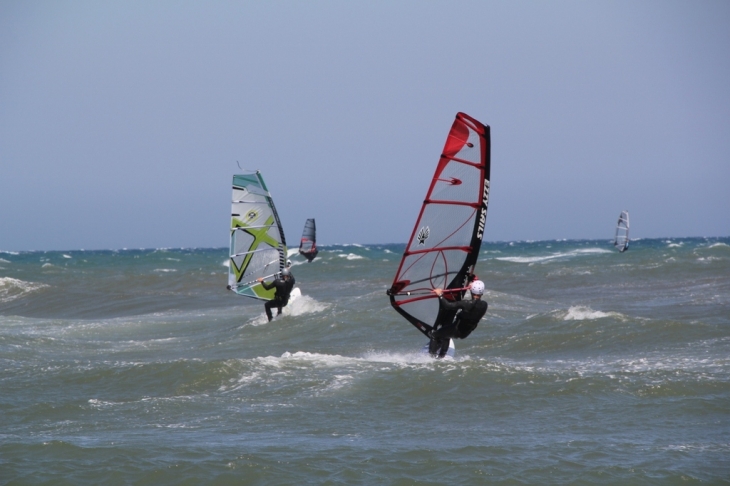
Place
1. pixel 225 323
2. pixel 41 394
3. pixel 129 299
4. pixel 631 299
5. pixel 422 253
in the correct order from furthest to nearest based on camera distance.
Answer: pixel 129 299 → pixel 631 299 → pixel 225 323 → pixel 422 253 → pixel 41 394

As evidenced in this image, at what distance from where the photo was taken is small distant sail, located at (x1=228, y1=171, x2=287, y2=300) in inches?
525

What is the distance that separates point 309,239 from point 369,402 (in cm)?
2500

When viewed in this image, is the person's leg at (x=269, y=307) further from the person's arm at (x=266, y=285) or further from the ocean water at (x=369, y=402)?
the ocean water at (x=369, y=402)

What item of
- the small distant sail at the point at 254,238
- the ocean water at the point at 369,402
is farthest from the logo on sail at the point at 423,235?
the small distant sail at the point at 254,238

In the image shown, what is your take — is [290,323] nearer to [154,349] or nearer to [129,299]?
[154,349]

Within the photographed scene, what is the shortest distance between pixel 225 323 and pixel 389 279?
12320mm

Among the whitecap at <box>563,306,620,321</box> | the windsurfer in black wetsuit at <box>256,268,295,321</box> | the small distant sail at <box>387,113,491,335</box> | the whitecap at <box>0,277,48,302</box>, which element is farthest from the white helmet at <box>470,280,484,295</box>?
the whitecap at <box>0,277,48,302</box>

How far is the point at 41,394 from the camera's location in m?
7.49

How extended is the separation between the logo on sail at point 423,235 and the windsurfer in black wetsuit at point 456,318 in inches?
18.2

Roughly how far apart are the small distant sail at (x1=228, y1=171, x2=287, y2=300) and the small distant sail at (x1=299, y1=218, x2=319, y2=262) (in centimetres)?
1709

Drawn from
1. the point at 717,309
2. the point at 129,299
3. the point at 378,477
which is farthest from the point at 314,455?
the point at 129,299

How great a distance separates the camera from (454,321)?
8.40 meters

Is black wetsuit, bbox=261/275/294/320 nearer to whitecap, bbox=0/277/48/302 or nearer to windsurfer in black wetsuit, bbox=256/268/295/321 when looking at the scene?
windsurfer in black wetsuit, bbox=256/268/295/321

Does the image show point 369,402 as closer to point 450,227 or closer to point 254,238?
point 450,227
